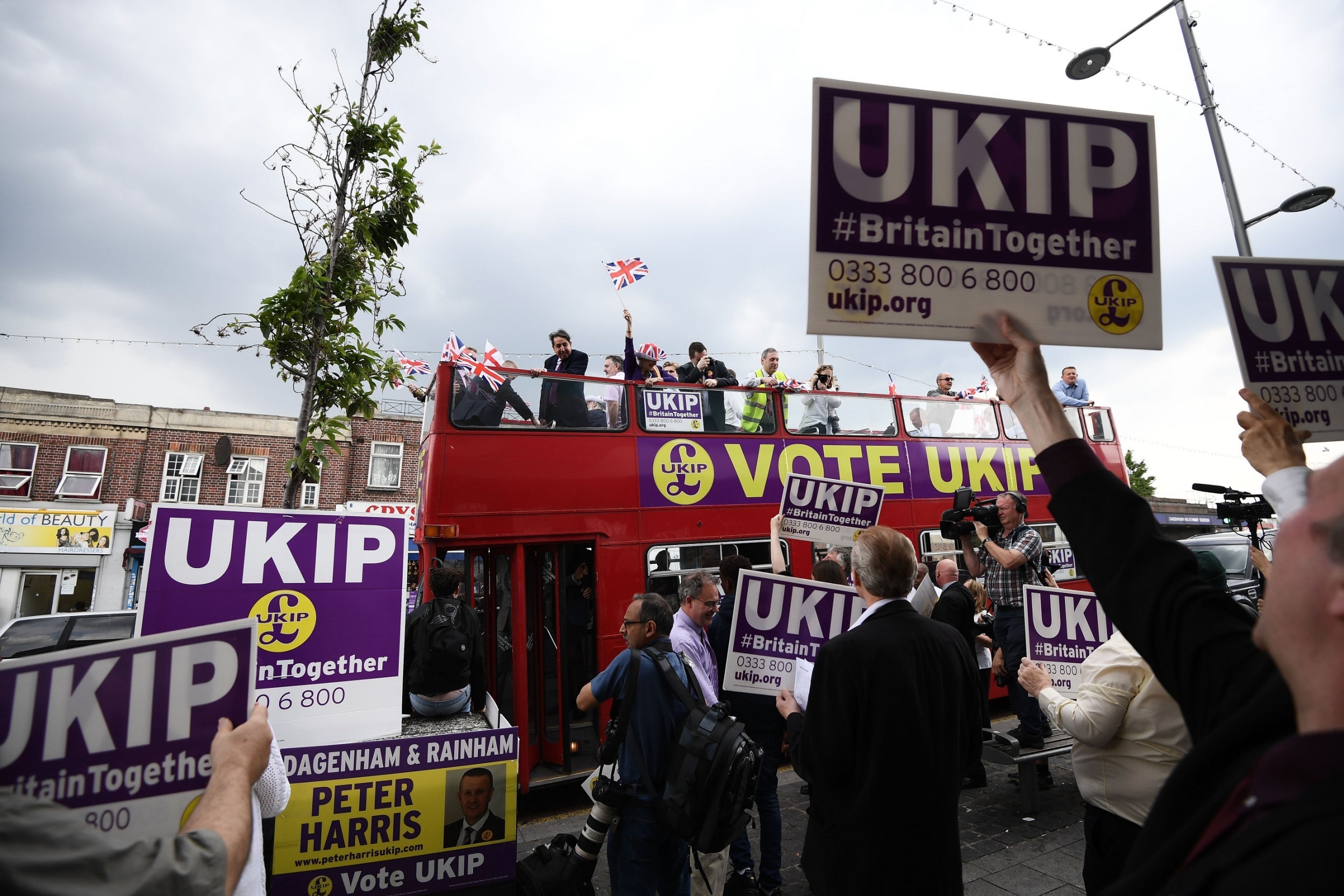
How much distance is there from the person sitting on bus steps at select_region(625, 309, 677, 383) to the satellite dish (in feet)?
66.3

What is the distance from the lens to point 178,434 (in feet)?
81.5

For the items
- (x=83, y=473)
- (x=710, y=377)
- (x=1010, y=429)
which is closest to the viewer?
(x=710, y=377)

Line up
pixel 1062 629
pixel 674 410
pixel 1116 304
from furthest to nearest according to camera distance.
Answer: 1. pixel 674 410
2. pixel 1062 629
3. pixel 1116 304

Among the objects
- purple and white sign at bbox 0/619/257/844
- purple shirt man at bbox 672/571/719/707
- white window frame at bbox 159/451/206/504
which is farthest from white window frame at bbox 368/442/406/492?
purple and white sign at bbox 0/619/257/844

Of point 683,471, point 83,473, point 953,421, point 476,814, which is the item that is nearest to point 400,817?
point 476,814

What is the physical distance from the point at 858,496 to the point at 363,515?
4003mm

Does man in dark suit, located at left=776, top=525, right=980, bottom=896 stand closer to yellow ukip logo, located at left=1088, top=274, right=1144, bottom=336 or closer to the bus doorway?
yellow ukip logo, located at left=1088, top=274, right=1144, bottom=336

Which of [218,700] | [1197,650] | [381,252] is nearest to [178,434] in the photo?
[381,252]

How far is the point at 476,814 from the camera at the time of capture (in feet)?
12.1

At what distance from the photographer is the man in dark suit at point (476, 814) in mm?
3664

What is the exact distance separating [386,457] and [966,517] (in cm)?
2481

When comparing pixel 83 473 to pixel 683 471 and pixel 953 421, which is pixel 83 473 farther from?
pixel 953 421

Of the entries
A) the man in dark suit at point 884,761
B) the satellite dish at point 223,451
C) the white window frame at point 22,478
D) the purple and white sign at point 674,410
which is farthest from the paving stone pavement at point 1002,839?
the white window frame at point 22,478

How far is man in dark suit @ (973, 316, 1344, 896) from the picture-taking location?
723 millimetres
